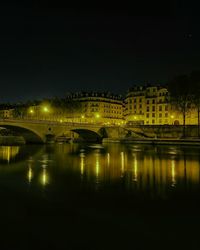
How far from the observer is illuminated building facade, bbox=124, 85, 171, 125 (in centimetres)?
12825

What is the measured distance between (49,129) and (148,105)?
6263cm

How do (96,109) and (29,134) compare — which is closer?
(29,134)

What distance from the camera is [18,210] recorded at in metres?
14.6

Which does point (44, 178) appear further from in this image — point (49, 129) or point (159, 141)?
point (159, 141)

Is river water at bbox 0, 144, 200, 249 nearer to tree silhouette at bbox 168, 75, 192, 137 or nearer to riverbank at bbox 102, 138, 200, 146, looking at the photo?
riverbank at bbox 102, 138, 200, 146

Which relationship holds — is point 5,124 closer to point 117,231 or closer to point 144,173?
point 144,173

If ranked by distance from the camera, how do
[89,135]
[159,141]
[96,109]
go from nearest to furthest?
[159,141] → [89,135] → [96,109]

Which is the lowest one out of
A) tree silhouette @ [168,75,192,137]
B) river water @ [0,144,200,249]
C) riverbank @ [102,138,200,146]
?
river water @ [0,144,200,249]

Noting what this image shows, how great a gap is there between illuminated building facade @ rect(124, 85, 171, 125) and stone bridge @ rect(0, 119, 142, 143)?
23048 millimetres

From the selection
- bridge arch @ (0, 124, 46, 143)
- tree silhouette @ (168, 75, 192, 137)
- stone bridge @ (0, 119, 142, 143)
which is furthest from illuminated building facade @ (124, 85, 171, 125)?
bridge arch @ (0, 124, 46, 143)

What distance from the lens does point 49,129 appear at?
83000 mm

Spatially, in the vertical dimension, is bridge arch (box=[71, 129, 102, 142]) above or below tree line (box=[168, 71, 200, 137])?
below

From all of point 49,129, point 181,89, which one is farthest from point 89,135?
point 181,89

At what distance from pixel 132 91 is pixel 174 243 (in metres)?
135
